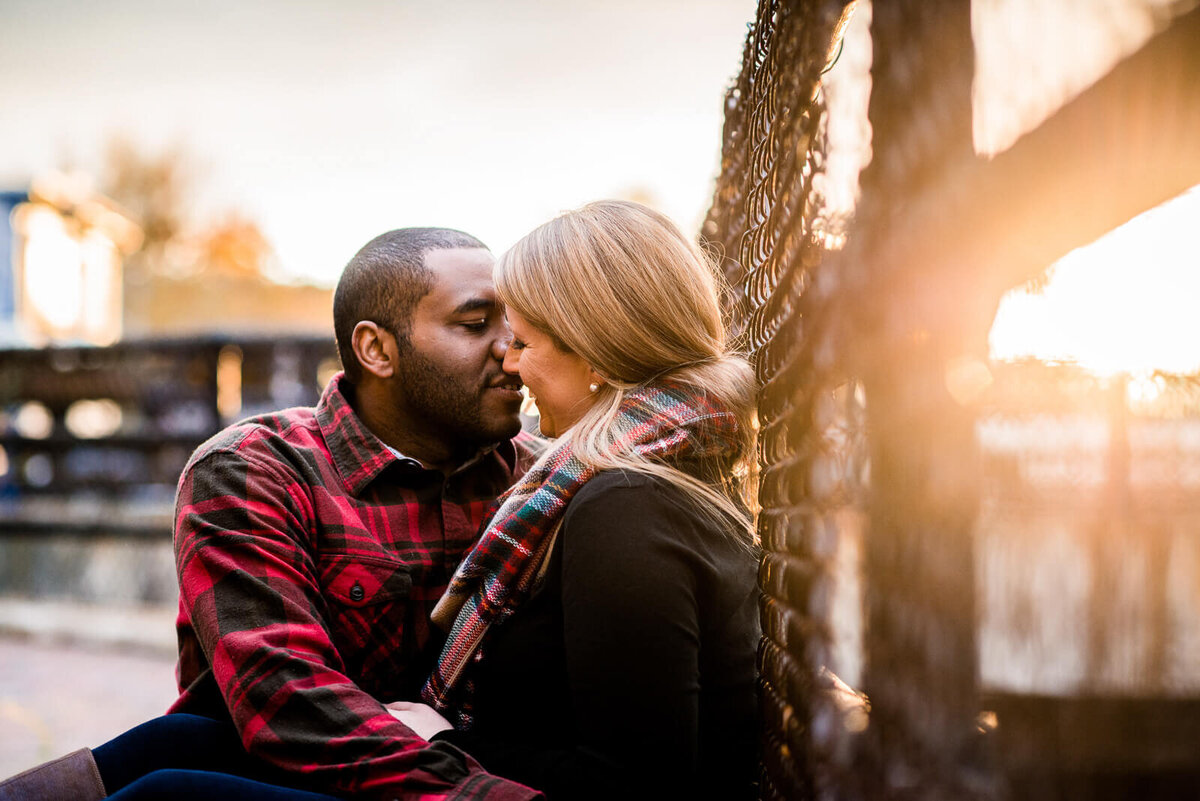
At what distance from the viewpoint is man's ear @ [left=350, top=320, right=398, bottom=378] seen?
101 inches

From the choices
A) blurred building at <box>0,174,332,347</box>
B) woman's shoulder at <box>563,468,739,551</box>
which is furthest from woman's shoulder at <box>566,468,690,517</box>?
blurred building at <box>0,174,332,347</box>

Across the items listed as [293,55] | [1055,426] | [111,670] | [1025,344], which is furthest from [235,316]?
[1025,344]

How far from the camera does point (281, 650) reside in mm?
1810

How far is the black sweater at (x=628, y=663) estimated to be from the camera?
1.54 meters

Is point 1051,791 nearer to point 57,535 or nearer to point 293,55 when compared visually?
point 57,535

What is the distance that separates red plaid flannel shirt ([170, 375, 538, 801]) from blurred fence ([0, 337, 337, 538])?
5.85m

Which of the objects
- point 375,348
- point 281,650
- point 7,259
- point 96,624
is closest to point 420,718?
point 281,650

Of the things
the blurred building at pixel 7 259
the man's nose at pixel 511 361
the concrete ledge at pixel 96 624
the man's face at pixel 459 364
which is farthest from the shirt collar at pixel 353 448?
the blurred building at pixel 7 259

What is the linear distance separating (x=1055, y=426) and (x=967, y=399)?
168 inches

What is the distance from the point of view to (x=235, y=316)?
33.5 metres

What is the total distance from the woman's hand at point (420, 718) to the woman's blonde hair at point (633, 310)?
61cm

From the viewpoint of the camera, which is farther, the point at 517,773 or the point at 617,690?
the point at 517,773

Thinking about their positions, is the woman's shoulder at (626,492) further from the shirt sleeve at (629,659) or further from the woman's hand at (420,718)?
the woman's hand at (420,718)

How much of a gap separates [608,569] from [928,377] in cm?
93
